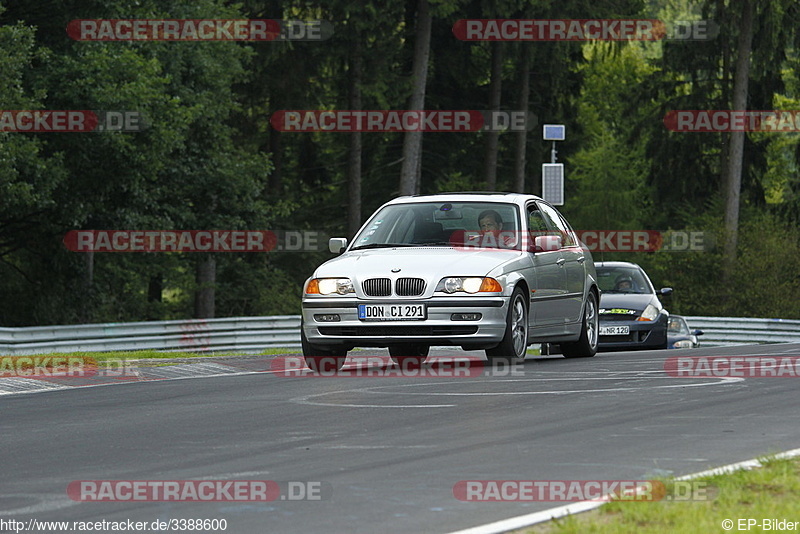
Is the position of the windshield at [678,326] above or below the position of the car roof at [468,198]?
below

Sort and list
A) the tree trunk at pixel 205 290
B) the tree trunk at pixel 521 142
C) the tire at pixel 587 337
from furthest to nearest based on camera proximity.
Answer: the tree trunk at pixel 521 142
the tree trunk at pixel 205 290
the tire at pixel 587 337

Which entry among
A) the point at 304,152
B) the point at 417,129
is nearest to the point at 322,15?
the point at 417,129

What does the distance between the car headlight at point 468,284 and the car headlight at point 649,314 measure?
9.64m

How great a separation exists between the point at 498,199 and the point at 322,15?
3198cm

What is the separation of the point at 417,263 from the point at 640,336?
389 inches

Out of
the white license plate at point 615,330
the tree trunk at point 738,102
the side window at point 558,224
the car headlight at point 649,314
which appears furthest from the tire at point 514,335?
the tree trunk at point 738,102

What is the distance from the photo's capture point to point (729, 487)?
22.4 feet

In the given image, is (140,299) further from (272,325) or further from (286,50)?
(272,325)

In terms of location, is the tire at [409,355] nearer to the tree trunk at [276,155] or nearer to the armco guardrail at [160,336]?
the armco guardrail at [160,336]

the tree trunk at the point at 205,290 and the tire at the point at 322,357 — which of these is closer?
the tire at the point at 322,357

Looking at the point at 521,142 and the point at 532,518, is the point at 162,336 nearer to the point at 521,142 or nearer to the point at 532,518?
the point at 532,518

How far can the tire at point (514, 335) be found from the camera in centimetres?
1398

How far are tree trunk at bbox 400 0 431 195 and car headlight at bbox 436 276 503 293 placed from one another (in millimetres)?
29026

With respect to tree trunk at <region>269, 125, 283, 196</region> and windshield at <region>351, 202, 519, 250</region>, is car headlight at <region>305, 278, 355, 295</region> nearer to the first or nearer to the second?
windshield at <region>351, 202, 519, 250</region>
